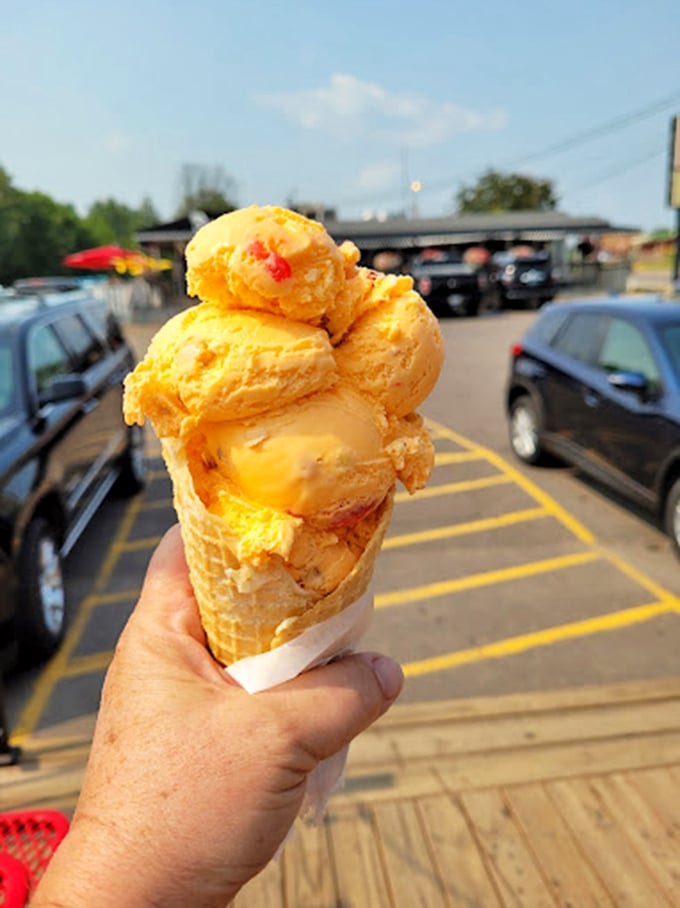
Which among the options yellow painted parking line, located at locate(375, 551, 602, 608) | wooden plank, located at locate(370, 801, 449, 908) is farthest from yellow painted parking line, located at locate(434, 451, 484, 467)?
wooden plank, located at locate(370, 801, 449, 908)

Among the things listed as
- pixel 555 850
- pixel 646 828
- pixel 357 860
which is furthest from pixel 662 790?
pixel 357 860

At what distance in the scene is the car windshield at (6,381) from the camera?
4.41 metres

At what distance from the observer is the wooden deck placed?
93.8 inches

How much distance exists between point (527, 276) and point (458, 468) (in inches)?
744

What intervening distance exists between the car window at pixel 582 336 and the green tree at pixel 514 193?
219 ft

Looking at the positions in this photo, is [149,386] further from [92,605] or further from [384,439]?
[92,605]

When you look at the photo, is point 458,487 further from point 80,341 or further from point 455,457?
point 80,341

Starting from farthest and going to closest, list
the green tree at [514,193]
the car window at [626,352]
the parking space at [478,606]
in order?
the green tree at [514,193]
the car window at [626,352]
the parking space at [478,606]

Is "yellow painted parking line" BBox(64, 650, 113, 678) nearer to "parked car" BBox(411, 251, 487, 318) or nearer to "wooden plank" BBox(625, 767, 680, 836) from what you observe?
"wooden plank" BBox(625, 767, 680, 836)

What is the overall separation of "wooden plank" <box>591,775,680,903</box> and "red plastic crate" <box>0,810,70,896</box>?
6.54 ft

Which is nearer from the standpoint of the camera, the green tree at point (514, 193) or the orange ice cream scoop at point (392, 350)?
the orange ice cream scoop at point (392, 350)

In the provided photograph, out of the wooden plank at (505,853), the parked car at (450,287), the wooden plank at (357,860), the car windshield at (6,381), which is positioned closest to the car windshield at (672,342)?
the wooden plank at (505,853)

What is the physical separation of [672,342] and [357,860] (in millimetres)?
4307

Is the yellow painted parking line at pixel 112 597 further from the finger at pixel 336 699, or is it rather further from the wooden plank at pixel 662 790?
the finger at pixel 336 699
